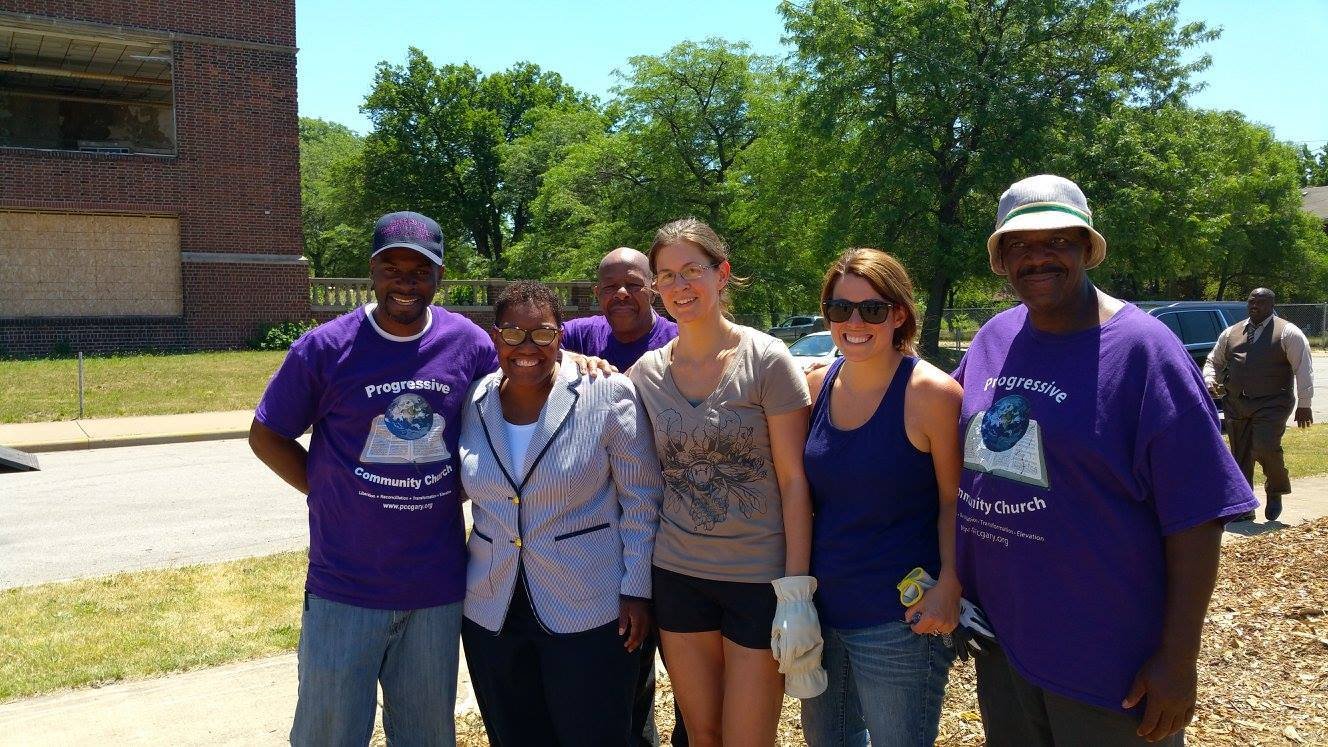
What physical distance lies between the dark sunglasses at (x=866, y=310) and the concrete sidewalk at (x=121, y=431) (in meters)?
13.2

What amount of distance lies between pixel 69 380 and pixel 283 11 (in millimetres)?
11023

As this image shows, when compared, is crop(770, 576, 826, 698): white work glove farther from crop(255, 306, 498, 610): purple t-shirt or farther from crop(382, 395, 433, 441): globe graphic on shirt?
crop(382, 395, 433, 441): globe graphic on shirt

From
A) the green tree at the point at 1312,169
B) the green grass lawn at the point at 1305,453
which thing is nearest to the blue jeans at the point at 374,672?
the green grass lawn at the point at 1305,453

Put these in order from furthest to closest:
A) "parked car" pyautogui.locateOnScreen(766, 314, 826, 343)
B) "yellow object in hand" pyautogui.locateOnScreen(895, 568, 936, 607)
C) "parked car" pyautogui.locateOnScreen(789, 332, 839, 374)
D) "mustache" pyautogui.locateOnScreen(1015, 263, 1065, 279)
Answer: "parked car" pyautogui.locateOnScreen(766, 314, 826, 343) → "parked car" pyautogui.locateOnScreen(789, 332, 839, 374) → "yellow object in hand" pyautogui.locateOnScreen(895, 568, 936, 607) → "mustache" pyautogui.locateOnScreen(1015, 263, 1065, 279)

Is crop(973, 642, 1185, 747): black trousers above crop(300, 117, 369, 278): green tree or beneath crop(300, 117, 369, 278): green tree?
beneath

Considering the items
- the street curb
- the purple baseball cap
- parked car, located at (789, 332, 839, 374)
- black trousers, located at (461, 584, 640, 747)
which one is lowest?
the street curb

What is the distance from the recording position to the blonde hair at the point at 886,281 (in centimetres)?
285

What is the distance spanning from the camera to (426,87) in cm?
4844

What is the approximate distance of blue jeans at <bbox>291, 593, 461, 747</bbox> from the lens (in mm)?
2916

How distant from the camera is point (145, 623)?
216 inches

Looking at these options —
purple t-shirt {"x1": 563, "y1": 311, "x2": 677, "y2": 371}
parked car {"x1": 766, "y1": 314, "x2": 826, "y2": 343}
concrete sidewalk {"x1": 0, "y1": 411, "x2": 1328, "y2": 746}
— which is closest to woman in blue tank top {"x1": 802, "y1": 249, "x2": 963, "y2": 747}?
purple t-shirt {"x1": 563, "y1": 311, "x2": 677, "y2": 371}

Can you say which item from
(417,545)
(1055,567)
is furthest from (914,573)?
(417,545)

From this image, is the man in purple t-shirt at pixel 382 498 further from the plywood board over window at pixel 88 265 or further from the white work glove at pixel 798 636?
the plywood board over window at pixel 88 265

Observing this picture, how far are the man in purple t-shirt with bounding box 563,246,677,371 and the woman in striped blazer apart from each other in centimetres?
115
